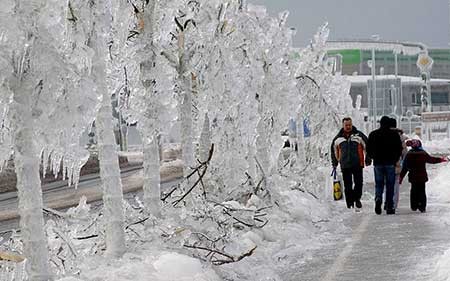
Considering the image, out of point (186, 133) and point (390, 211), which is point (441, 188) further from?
point (186, 133)

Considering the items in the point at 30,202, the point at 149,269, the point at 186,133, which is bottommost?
the point at 149,269

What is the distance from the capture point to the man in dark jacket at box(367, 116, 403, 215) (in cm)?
1404

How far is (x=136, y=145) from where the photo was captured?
221 ft

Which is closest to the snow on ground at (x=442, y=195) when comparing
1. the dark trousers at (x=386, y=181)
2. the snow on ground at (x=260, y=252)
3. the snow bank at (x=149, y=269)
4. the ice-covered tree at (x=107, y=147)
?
the dark trousers at (x=386, y=181)

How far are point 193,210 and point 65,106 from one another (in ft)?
14.4

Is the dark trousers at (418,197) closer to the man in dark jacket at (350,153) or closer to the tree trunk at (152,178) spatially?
the man in dark jacket at (350,153)

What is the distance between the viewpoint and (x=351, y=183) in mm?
15273

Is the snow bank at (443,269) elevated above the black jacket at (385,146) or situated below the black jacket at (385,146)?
below

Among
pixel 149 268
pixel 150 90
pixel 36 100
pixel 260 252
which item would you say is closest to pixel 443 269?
pixel 260 252

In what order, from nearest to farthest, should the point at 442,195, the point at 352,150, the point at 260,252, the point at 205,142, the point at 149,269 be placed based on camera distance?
the point at 149,269
the point at 260,252
the point at 352,150
the point at 205,142
the point at 442,195

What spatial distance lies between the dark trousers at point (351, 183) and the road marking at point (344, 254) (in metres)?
1.51

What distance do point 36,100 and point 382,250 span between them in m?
5.38

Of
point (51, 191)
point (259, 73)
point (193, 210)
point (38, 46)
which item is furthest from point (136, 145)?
point (38, 46)

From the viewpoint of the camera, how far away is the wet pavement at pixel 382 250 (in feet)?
28.8
